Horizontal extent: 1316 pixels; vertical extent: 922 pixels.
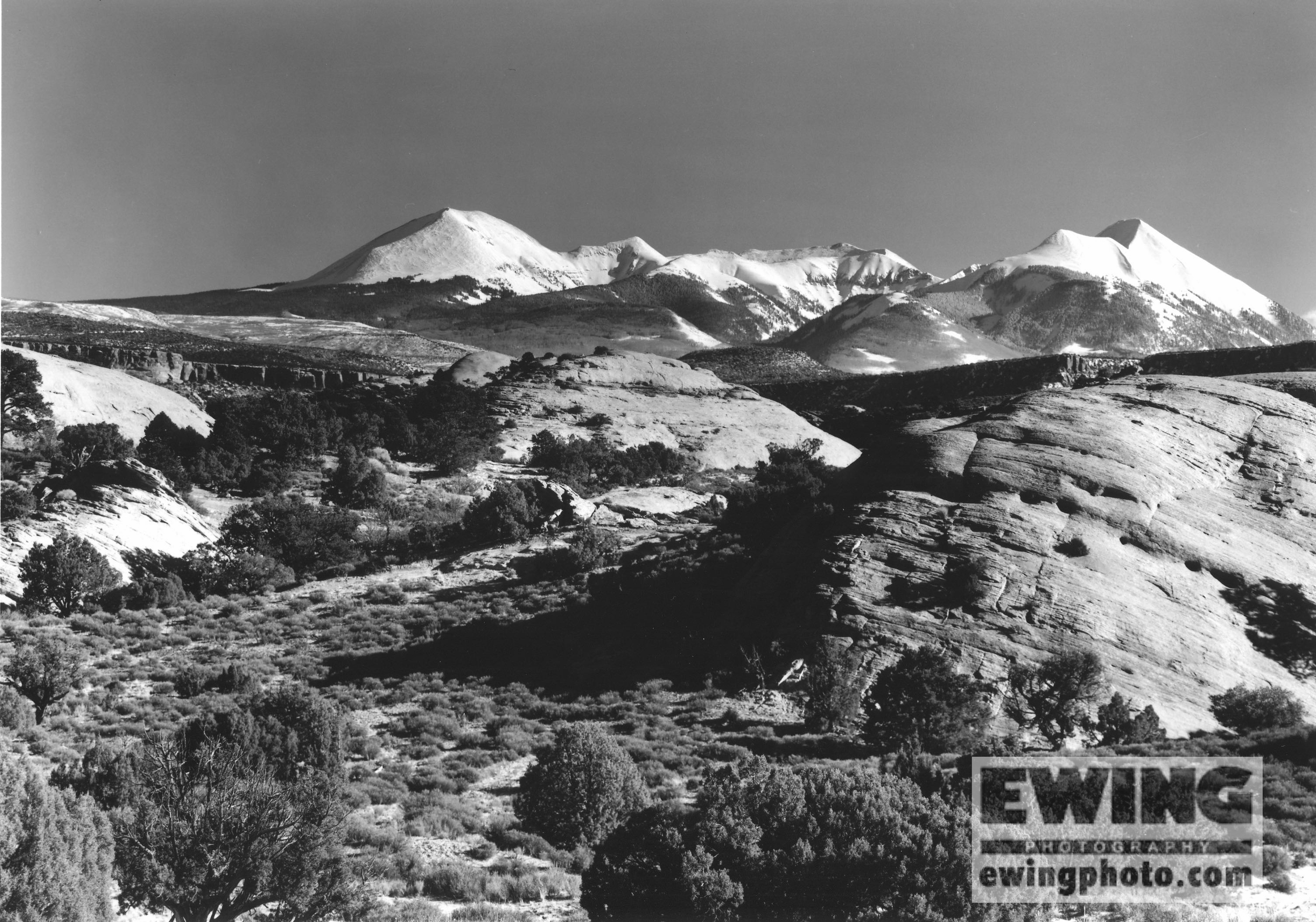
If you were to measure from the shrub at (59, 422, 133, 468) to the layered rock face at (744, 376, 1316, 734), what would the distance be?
1147 inches

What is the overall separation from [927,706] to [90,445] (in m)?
36.3

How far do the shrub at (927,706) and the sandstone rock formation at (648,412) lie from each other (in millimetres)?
30805

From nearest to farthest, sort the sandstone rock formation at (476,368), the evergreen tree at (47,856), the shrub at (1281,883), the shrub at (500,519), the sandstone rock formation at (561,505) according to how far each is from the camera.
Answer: the evergreen tree at (47,856)
the shrub at (1281,883)
the shrub at (500,519)
the sandstone rock formation at (561,505)
the sandstone rock formation at (476,368)

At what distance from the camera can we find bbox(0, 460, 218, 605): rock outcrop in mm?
26375

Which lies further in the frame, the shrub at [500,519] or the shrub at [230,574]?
the shrub at [500,519]

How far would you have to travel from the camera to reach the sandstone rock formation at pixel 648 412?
164 ft

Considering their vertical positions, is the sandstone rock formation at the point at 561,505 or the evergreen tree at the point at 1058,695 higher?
the sandstone rock formation at the point at 561,505

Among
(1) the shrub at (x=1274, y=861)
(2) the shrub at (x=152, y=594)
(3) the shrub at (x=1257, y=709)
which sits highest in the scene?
(2) the shrub at (x=152, y=594)

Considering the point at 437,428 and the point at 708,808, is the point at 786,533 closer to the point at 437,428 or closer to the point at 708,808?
the point at 708,808

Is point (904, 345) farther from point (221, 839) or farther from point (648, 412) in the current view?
point (221, 839)

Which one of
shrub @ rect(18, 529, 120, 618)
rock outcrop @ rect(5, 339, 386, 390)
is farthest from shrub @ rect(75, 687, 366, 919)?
rock outcrop @ rect(5, 339, 386, 390)

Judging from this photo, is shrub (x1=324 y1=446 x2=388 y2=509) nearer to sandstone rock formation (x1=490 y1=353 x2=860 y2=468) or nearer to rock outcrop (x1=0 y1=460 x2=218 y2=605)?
rock outcrop (x1=0 y1=460 x2=218 y2=605)

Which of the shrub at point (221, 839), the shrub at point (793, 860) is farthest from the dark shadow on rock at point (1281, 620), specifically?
the shrub at point (221, 839)

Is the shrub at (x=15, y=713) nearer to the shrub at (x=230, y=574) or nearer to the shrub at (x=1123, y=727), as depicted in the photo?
the shrub at (x=230, y=574)
